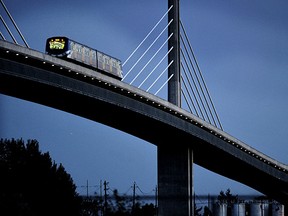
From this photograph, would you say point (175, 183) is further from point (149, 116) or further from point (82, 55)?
point (82, 55)

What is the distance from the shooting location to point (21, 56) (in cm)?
3528

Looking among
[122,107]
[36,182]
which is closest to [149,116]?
[122,107]

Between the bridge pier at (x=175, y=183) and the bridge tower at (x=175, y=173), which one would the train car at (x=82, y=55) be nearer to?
the bridge tower at (x=175, y=173)

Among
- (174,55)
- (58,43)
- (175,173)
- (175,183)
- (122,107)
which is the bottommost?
(175,183)

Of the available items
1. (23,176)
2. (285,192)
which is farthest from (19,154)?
(285,192)

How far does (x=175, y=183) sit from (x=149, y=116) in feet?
25.0

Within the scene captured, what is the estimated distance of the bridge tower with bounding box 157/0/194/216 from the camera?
51.2 m

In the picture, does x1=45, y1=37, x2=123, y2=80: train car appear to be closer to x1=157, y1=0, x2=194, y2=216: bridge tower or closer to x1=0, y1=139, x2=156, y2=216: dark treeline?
x1=157, y1=0, x2=194, y2=216: bridge tower

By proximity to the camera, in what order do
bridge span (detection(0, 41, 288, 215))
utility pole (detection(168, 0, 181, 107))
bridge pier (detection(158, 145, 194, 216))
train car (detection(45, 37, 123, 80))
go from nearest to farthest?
bridge span (detection(0, 41, 288, 215))
train car (detection(45, 37, 123, 80))
bridge pier (detection(158, 145, 194, 216))
utility pole (detection(168, 0, 181, 107))

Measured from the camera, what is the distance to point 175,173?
2026 inches

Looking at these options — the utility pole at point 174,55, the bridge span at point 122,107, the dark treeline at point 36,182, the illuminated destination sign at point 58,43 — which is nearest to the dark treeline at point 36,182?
the dark treeline at point 36,182

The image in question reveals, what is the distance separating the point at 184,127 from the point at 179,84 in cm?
424

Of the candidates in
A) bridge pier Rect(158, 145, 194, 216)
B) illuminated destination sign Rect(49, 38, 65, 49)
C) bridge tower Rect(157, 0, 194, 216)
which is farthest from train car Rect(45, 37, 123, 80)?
bridge pier Rect(158, 145, 194, 216)

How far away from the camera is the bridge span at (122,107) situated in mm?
36469
